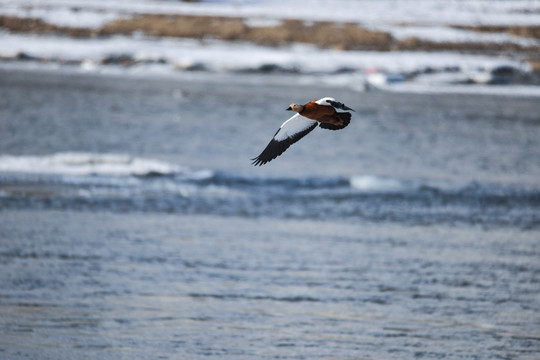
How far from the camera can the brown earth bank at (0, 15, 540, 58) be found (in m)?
34.0

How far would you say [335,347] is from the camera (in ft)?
24.8

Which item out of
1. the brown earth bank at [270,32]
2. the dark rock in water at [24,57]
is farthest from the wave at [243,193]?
the brown earth bank at [270,32]

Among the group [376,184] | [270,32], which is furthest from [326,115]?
[270,32]

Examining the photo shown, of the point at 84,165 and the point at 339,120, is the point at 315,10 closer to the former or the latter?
the point at 84,165

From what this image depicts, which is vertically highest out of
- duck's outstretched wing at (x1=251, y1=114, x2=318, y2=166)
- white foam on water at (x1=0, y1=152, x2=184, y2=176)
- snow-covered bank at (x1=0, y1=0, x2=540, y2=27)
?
snow-covered bank at (x1=0, y1=0, x2=540, y2=27)

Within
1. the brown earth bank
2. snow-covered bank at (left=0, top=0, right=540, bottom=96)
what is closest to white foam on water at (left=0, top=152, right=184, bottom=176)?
snow-covered bank at (left=0, top=0, right=540, bottom=96)

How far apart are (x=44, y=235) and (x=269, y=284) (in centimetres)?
315

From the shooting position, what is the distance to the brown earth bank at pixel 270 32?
3397 centimetres

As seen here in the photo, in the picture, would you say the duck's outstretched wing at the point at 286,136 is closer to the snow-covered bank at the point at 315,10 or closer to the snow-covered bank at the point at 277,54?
the snow-covered bank at the point at 277,54

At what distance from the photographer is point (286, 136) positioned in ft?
23.7

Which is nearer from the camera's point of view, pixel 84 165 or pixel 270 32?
pixel 84 165

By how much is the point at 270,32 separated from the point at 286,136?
28376 mm

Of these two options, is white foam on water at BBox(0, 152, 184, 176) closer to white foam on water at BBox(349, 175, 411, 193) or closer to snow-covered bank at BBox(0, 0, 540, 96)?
white foam on water at BBox(349, 175, 411, 193)

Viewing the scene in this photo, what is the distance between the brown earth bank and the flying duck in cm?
2620
